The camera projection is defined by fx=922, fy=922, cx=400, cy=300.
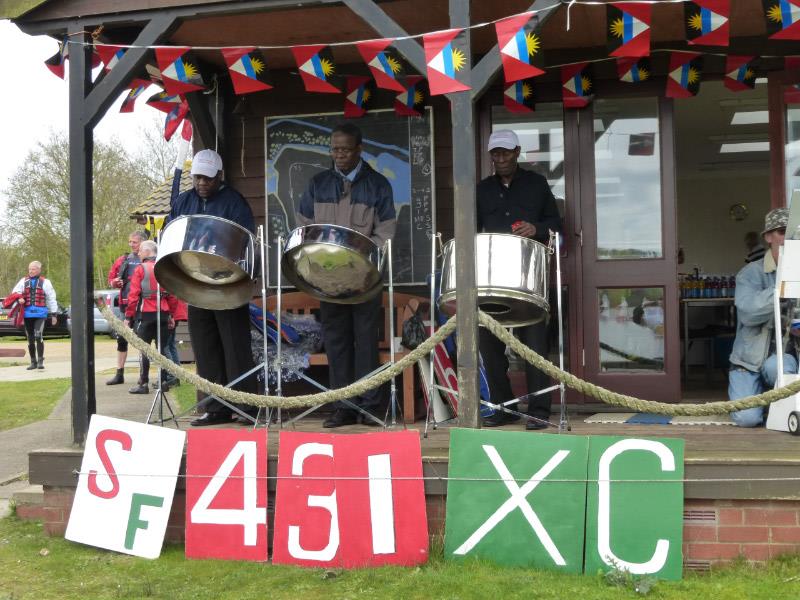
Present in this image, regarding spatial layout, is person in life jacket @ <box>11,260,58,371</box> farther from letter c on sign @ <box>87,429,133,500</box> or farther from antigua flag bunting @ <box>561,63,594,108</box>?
antigua flag bunting @ <box>561,63,594,108</box>

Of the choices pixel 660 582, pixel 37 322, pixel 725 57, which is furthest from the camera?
pixel 37 322

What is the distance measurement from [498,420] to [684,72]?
2252 mm

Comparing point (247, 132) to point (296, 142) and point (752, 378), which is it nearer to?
point (296, 142)

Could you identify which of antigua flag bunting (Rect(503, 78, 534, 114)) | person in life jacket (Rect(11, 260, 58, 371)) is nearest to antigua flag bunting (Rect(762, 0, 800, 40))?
antigua flag bunting (Rect(503, 78, 534, 114))

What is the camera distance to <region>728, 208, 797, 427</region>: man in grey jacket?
14.4 feet

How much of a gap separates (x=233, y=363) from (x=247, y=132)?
176 cm

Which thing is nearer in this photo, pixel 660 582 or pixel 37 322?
pixel 660 582

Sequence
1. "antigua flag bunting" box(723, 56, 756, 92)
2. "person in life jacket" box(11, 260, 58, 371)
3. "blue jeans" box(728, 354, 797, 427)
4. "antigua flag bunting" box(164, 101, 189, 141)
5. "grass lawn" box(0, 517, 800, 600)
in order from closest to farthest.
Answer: "grass lawn" box(0, 517, 800, 600)
"blue jeans" box(728, 354, 797, 427)
"antigua flag bunting" box(723, 56, 756, 92)
"antigua flag bunting" box(164, 101, 189, 141)
"person in life jacket" box(11, 260, 58, 371)

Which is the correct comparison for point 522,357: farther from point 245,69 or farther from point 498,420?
point 245,69

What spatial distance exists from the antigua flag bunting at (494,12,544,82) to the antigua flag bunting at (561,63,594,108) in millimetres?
1594

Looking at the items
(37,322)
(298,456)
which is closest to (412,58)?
(298,456)

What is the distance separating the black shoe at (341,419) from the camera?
15.3 ft

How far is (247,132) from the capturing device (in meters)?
5.91

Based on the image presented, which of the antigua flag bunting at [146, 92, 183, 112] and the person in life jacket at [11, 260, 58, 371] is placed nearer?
the antigua flag bunting at [146, 92, 183, 112]
